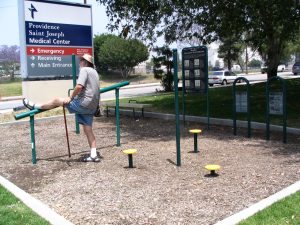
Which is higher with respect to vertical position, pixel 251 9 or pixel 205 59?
pixel 251 9

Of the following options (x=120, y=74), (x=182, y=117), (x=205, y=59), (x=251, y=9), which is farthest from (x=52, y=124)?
(x=120, y=74)

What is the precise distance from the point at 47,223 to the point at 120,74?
60864mm

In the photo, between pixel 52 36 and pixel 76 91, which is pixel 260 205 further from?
pixel 52 36

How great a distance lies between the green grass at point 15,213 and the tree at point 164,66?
2209 cm

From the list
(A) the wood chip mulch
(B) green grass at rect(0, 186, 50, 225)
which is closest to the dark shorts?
(A) the wood chip mulch

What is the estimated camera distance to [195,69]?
33.2 ft

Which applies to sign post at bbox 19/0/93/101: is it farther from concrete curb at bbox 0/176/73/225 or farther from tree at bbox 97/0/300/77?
concrete curb at bbox 0/176/73/225

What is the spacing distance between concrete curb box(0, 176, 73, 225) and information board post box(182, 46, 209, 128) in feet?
18.2

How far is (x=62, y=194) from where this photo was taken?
210 inches

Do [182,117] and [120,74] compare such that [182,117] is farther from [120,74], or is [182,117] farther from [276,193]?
[120,74]

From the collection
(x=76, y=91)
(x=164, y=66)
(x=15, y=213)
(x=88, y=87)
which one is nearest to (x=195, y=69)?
(x=88, y=87)

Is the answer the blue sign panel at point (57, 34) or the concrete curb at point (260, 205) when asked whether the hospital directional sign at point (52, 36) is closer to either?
the blue sign panel at point (57, 34)

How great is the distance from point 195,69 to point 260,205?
5990 millimetres

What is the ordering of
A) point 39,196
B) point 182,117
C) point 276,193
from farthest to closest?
1. point 182,117
2. point 39,196
3. point 276,193
